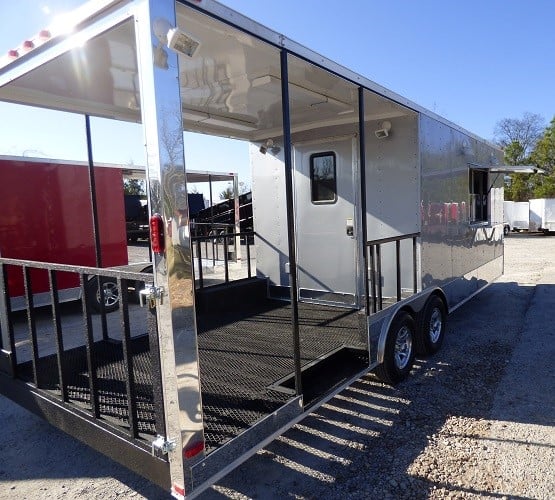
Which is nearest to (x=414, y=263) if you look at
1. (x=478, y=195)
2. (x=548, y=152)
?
(x=478, y=195)

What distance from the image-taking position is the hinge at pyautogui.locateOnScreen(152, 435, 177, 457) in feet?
6.40

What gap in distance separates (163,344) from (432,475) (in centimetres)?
186

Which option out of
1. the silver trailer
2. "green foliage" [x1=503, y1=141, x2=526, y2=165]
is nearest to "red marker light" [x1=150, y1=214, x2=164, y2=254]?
the silver trailer

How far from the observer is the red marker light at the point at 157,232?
1848 millimetres

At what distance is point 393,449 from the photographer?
9.77 feet

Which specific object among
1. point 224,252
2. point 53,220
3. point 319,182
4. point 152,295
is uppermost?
point 319,182

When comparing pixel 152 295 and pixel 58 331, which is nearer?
pixel 152 295

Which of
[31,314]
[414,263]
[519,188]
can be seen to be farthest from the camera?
[519,188]

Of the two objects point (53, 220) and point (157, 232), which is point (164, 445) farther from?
point (53, 220)

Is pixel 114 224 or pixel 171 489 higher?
pixel 114 224

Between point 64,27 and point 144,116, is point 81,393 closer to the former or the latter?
point 144,116

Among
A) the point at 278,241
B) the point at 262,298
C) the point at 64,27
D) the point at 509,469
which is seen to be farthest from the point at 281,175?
the point at 509,469

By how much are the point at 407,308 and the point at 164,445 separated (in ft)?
8.99

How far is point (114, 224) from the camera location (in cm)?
755
